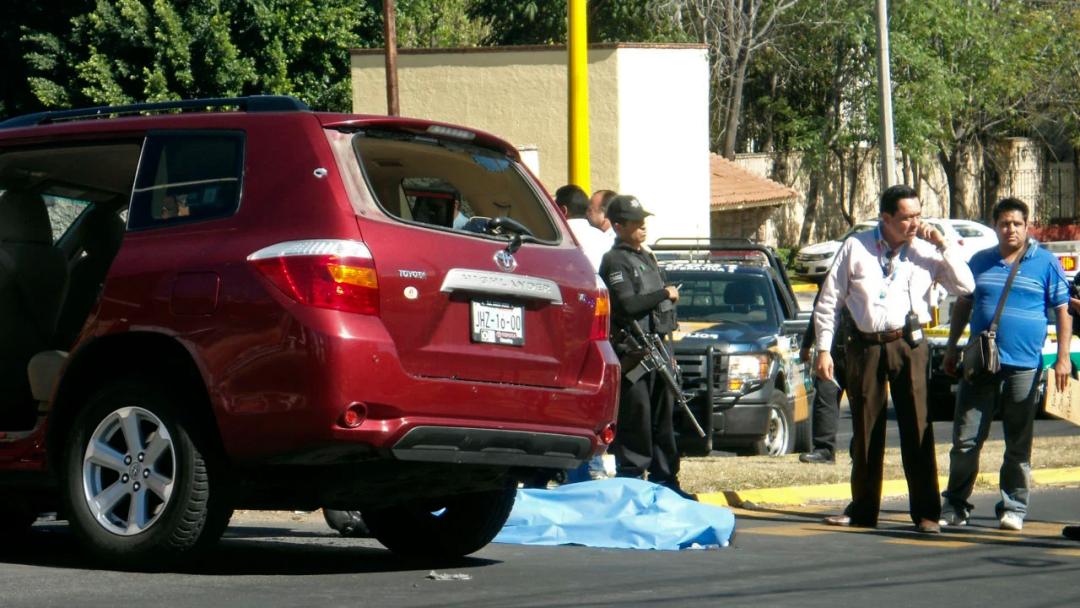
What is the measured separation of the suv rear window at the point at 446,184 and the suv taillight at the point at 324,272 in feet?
1.12

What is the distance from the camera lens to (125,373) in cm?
727

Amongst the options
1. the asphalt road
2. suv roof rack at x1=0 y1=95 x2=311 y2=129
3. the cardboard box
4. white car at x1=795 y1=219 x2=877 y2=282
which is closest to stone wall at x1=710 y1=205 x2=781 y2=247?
white car at x1=795 y1=219 x2=877 y2=282

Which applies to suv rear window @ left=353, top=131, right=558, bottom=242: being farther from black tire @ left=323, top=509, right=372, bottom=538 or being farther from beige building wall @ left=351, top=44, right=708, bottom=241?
beige building wall @ left=351, top=44, right=708, bottom=241

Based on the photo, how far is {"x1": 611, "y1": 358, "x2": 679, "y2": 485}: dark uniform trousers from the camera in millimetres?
10367

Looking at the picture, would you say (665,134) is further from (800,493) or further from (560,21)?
(800,493)

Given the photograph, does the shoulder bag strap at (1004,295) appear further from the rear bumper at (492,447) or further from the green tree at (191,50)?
the green tree at (191,50)

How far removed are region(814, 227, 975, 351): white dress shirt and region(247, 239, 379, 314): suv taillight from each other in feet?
12.0

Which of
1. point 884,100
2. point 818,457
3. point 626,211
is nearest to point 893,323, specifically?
point 626,211

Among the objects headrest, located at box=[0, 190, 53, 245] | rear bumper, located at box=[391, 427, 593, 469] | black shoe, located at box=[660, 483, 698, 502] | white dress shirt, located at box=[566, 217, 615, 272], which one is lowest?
black shoe, located at box=[660, 483, 698, 502]

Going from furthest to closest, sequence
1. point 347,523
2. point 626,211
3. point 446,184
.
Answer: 1. point 626,211
2. point 347,523
3. point 446,184

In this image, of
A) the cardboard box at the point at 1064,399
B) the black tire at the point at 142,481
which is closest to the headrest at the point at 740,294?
the cardboard box at the point at 1064,399

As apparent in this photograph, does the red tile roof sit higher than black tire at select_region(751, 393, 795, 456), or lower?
lower

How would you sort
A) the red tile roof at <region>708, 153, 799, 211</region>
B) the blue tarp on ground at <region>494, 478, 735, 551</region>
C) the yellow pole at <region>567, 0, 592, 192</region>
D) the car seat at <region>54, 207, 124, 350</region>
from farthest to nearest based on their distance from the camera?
the red tile roof at <region>708, 153, 799, 211</region>
the yellow pole at <region>567, 0, 592, 192</region>
the blue tarp on ground at <region>494, 478, 735, 551</region>
the car seat at <region>54, 207, 124, 350</region>

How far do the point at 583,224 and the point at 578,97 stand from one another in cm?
364
